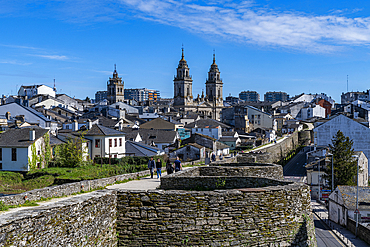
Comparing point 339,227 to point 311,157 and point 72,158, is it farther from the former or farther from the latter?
point 72,158

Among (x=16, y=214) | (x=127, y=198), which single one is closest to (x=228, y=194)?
(x=127, y=198)

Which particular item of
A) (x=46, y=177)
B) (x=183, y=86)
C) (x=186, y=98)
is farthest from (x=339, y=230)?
(x=183, y=86)

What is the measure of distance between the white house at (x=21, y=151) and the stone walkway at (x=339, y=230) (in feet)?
94.1

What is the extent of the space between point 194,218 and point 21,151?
35.1 metres

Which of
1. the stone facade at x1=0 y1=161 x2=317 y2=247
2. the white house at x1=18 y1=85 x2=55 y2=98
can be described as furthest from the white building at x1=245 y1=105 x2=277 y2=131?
the stone facade at x1=0 y1=161 x2=317 y2=247

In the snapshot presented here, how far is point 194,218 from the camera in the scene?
7672 mm

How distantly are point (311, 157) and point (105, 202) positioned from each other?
173 feet

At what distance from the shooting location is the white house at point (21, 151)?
3847 cm

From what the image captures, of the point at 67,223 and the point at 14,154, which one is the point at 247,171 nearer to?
the point at 67,223

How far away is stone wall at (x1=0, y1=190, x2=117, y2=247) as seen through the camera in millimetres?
5438

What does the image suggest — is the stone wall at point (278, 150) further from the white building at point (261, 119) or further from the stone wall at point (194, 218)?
the stone wall at point (194, 218)

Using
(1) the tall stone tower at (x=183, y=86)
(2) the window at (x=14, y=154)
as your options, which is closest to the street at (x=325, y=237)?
(2) the window at (x=14, y=154)

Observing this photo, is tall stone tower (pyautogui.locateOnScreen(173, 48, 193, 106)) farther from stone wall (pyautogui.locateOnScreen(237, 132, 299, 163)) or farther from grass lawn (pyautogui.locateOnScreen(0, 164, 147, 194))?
grass lawn (pyautogui.locateOnScreen(0, 164, 147, 194))

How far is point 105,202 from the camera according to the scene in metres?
7.42
